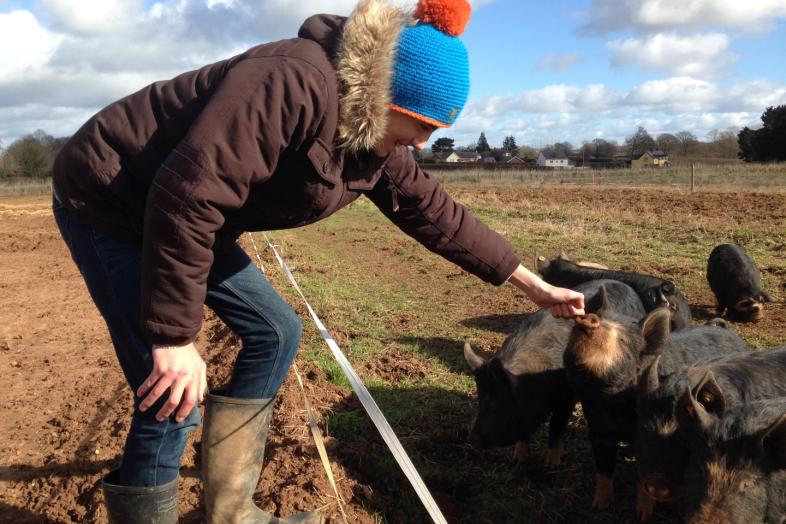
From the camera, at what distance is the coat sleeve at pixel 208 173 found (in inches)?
82.2

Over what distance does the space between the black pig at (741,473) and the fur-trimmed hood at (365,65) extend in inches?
83.9

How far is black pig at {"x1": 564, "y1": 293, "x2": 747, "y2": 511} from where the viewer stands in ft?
14.1

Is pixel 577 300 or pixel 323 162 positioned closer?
pixel 323 162

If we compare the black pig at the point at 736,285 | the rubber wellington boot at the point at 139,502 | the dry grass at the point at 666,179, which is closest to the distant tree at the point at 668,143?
the dry grass at the point at 666,179

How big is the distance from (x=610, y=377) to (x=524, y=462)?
3.89 ft

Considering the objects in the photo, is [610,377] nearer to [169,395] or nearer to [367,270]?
[169,395]

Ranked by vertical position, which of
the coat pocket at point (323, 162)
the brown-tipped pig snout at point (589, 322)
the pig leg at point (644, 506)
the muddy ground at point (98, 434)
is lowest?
the pig leg at point (644, 506)

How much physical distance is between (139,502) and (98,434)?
2.70m

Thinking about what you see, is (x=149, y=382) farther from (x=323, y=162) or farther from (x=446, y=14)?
(x=446, y=14)

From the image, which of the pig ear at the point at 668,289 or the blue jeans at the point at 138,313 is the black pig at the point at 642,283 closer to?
the pig ear at the point at 668,289

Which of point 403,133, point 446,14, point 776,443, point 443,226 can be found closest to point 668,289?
point 776,443

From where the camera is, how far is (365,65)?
2346 mm

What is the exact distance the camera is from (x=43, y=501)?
4.21 metres

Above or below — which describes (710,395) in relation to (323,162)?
below
